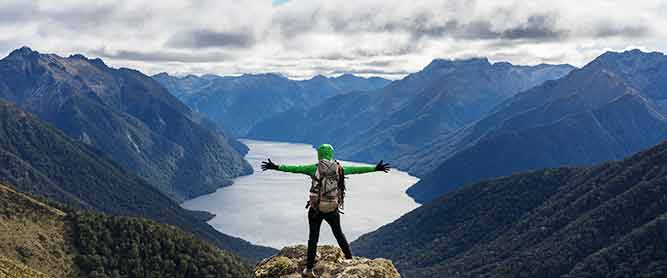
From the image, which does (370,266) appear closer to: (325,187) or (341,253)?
(341,253)

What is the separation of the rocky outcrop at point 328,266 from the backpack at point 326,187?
353 cm

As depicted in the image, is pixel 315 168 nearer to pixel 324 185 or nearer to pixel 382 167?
pixel 324 185

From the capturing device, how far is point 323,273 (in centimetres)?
3244

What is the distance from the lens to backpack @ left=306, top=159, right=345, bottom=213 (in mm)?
31188

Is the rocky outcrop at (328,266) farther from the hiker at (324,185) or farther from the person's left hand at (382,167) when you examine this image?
the person's left hand at (382,167)

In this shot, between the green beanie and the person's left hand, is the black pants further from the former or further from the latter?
the person's left hand

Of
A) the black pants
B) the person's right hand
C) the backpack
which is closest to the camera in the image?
the person's right hand

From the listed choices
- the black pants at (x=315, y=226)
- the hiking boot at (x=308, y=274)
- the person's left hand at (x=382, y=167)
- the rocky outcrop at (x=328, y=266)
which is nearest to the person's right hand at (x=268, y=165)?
the black pants at (x=315, y=226)

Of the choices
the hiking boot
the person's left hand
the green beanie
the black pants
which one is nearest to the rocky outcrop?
the hiking boot

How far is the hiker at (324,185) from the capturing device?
102ft

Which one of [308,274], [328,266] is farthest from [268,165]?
[328,266]

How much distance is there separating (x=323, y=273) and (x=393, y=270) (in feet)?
14.1

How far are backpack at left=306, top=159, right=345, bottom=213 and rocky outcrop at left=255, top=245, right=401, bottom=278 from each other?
3.53 meters

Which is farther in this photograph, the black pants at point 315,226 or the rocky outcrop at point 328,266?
the rocky outcrop at point 328,266
